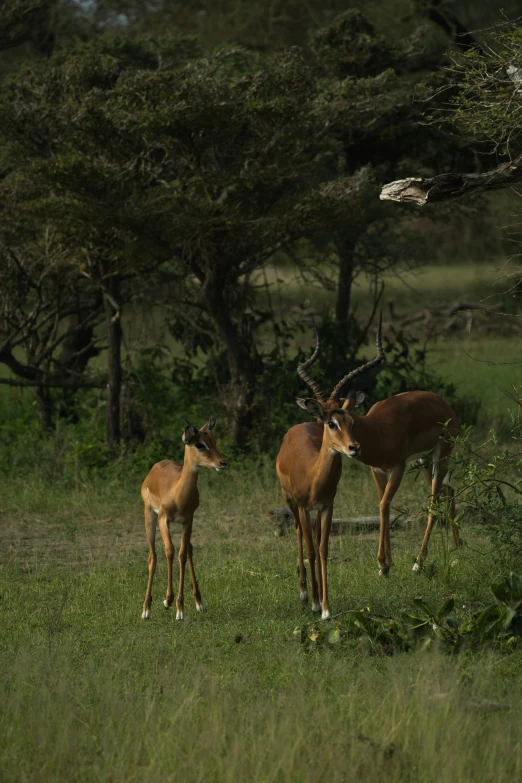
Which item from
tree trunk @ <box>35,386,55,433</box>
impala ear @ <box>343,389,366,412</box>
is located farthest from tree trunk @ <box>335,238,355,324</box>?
impala ear @ <box>343,389,366,412</box>

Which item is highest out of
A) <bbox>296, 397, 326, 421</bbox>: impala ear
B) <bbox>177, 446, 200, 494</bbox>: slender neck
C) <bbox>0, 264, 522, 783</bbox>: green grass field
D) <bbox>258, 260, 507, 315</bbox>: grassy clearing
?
<bbox>258, 260, 507, 315</bbox>: grassy clearing

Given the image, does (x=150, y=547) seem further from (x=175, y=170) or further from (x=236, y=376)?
(x=175, y=170)

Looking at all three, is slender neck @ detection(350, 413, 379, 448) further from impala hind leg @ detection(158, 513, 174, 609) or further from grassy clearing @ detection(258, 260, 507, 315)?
grassy clearing @ detection(258, 260, 507, 315)

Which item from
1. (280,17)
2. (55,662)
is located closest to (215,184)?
(55,662)

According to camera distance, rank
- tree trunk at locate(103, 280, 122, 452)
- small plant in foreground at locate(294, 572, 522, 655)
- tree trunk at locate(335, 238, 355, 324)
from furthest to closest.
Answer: tree trunk at locate(335, 238, 355, 324) < tree trunk at locate(103, 280, 122, 452) < small plant in foreground at locate(294, 572, 522, 655)

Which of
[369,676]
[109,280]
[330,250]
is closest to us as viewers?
[369,676]

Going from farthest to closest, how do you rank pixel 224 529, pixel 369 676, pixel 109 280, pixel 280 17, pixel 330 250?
pixel 280 17 < pixel 330 250 < pixel 109 280 < pixel 224 529 < pixel 369 676

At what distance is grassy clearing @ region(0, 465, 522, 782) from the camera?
4352 mm

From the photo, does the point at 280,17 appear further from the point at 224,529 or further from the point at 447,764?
the point at 447,764

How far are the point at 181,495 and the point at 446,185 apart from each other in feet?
Result: 7.50

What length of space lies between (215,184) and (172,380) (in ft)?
8.95

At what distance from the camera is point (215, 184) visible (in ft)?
35.3

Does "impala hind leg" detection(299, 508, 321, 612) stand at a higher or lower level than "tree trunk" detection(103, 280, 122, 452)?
lower

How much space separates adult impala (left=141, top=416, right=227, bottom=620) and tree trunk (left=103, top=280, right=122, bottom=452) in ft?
15.8
